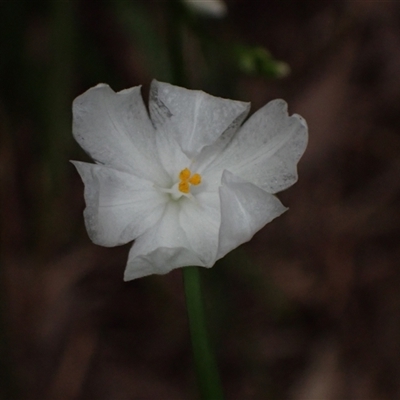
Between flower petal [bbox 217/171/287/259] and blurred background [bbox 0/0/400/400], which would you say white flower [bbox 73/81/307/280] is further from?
blurred background [bbox 0/0/400/400]

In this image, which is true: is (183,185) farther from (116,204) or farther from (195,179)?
(116,204)

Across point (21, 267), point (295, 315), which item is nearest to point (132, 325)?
point (21, 267)

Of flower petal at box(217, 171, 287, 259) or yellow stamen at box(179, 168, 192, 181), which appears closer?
flower petal at box(217, 171, 287, 259)

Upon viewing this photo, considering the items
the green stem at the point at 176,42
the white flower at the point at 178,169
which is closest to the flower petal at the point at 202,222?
the white flower at the point at 178,169

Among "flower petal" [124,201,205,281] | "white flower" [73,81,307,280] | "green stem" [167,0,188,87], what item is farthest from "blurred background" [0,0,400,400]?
"flower petal" [124,201,205,281]

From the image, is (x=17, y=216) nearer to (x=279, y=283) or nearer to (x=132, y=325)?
(x=132, y=325)

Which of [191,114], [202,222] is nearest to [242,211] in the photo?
[202,222]
